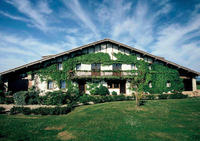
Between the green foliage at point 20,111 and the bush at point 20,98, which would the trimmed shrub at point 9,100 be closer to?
the bush at point 20,98

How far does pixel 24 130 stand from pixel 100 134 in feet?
16.7

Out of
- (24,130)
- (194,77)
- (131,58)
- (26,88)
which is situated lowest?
(24,130)

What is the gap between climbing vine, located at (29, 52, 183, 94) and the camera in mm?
20812

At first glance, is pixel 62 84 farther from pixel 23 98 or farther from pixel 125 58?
pixel 125 58

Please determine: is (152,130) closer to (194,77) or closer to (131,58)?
(131,58)

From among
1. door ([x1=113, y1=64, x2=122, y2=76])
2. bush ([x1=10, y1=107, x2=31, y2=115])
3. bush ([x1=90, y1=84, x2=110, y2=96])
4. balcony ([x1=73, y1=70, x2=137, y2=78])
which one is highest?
door ([x1=113, y1=64, x2=122, y2=76])

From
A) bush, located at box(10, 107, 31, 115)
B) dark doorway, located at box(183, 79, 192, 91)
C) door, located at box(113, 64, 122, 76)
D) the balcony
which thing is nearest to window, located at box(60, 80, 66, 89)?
the balcony

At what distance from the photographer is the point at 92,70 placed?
2212 centimetres

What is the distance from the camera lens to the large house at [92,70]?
2036 cm

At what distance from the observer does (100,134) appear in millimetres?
6461

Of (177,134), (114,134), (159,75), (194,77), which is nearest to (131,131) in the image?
(114,134)

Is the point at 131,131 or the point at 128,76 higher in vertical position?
the point at 128,76

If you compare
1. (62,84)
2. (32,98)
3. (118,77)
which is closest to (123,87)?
(118,77)

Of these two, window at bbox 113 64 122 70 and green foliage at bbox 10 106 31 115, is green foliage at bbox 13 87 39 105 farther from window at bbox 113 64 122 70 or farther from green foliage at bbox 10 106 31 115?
window at bbox 113 64 122 70
